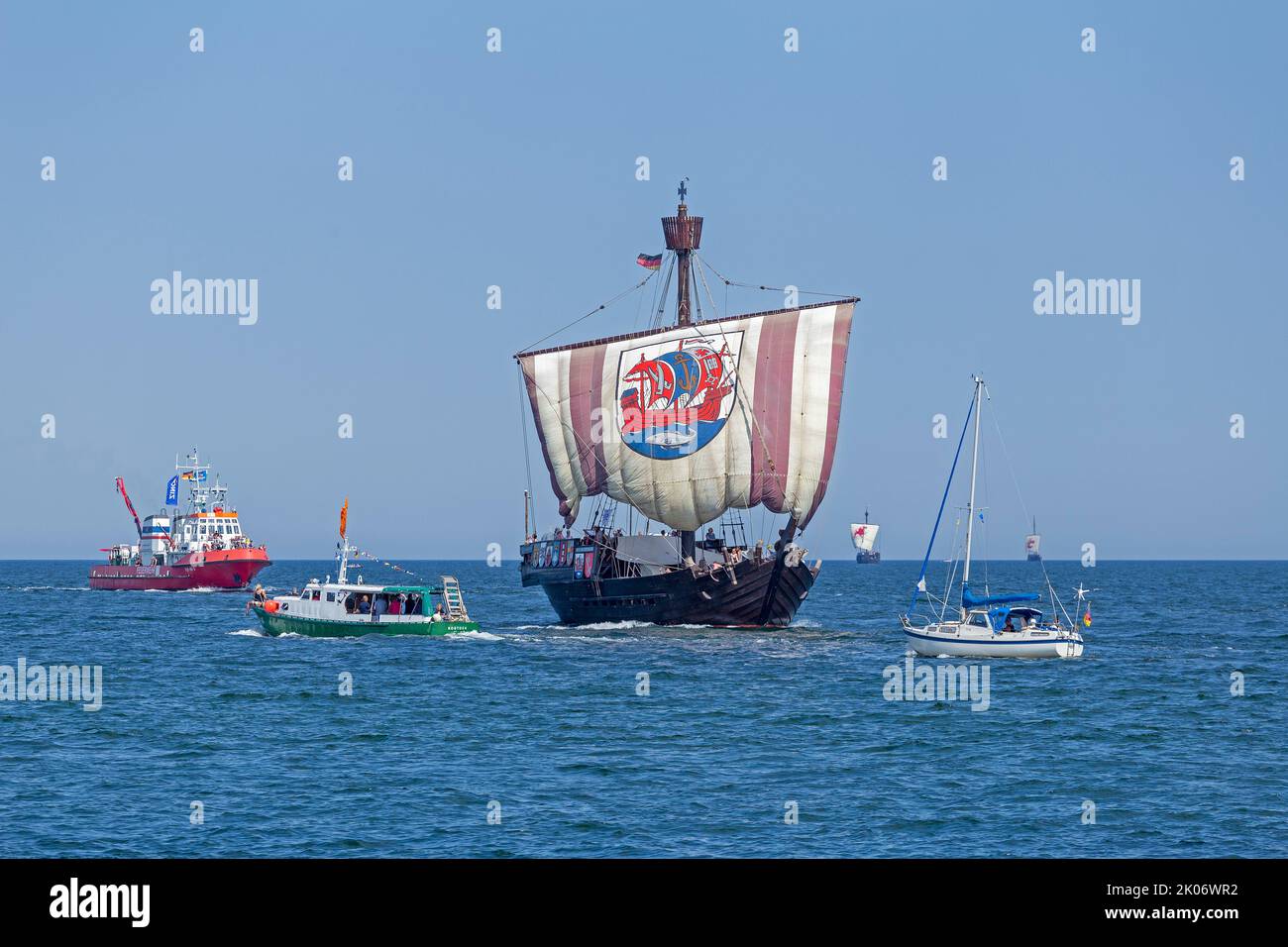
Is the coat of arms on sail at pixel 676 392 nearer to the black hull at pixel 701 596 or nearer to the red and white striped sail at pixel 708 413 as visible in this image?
the red and white striped sail at pixel 708 413

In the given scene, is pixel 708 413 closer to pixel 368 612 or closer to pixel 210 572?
pixel 368 612

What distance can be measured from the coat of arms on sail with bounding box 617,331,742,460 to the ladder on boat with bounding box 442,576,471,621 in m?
15.2

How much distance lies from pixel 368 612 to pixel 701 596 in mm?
18076

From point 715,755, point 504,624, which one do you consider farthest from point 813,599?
point 715,755

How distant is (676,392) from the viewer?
8394 cm

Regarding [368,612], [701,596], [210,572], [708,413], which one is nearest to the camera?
[368,612]

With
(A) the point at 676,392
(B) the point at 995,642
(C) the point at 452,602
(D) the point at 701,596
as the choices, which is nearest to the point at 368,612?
(C) the point at 452,602

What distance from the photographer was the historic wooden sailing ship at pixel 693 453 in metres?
79.6

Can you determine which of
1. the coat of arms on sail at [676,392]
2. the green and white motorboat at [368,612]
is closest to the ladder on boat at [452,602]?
the green and white motorboat at [368,612]

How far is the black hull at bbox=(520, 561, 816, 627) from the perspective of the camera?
78.3 metres
